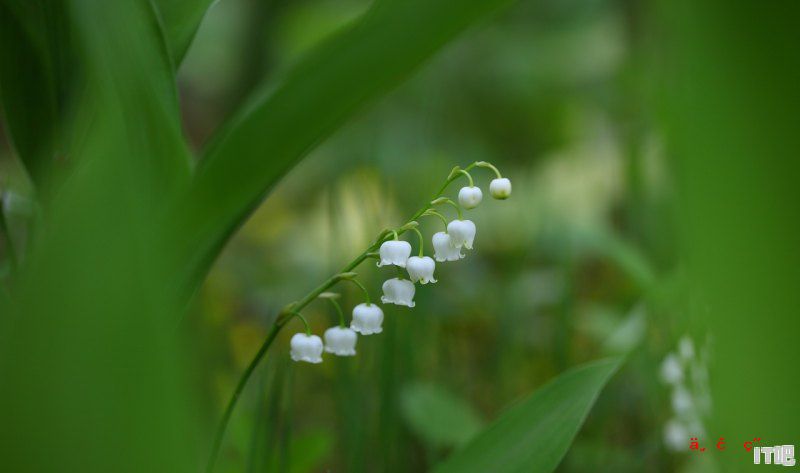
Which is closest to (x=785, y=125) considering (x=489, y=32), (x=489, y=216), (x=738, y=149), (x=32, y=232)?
(x=738, y=149)

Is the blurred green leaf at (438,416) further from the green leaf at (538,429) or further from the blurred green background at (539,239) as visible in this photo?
the green leaf at (538,429)

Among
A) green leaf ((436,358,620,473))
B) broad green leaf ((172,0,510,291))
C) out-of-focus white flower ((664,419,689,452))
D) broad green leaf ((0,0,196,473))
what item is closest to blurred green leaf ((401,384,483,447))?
out-of-focus white flower ((664,419,689,452))

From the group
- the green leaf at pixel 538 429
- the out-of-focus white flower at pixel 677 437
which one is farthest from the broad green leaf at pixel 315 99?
the out-of-focus white flower at pixel 677 437

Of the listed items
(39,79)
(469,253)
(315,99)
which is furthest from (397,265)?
(469,253)

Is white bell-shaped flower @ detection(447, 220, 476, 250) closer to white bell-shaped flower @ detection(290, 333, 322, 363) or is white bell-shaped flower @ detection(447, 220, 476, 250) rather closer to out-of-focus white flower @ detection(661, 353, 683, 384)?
white bell-shaped flower @ detection(290, 333, 322, 363)

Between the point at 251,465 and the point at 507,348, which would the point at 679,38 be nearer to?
the point at 251,465

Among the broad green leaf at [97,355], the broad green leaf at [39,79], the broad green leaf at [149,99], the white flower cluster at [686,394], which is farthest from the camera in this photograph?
the white flower cluster at [686,394]
